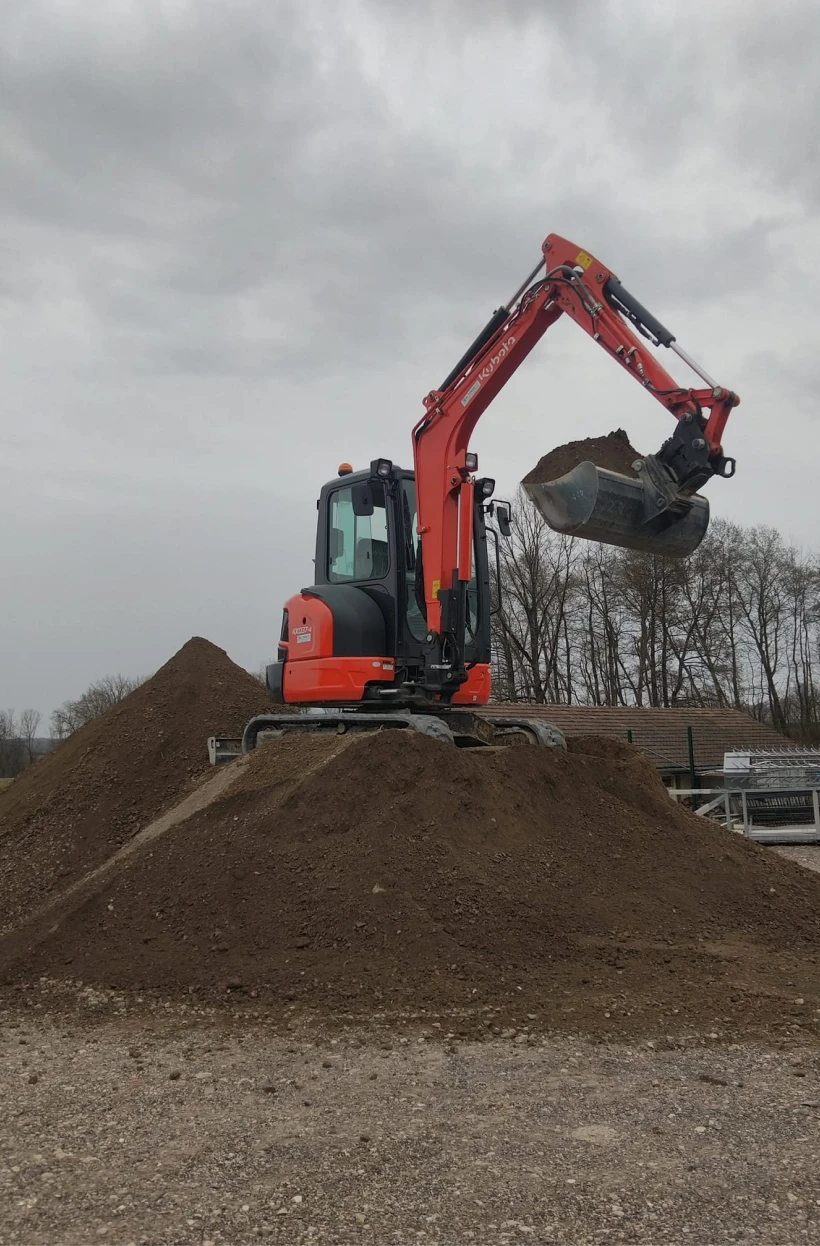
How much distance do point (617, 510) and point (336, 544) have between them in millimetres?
3158

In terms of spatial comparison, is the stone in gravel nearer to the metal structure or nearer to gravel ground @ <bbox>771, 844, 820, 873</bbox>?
gravel ground @ <bbox>771, 844, 820, 873</bbox>

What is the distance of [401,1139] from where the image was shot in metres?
4.11

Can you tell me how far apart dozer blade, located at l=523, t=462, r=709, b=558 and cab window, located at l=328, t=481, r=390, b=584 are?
5.71 ft

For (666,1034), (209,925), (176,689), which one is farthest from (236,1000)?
(176,689)

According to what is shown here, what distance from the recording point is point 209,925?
22.7 feet

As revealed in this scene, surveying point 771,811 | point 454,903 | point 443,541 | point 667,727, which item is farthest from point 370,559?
point 667,727

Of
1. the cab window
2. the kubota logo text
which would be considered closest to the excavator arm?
the kubota logo text

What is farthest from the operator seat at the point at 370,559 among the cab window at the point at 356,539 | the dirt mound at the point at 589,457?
the dirt mound at the point at 589,457

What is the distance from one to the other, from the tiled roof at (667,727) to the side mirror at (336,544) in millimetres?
11678

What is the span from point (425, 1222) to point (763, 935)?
175 inches

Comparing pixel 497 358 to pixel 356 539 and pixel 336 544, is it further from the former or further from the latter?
pixel 336 544

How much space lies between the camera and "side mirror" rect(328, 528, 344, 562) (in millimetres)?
10312

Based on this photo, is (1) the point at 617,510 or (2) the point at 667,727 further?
(2) the point at 667,727

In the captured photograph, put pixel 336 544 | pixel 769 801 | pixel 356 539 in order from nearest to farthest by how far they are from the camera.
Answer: pixel 356 539
pixel 336 544
pixel 769 801
